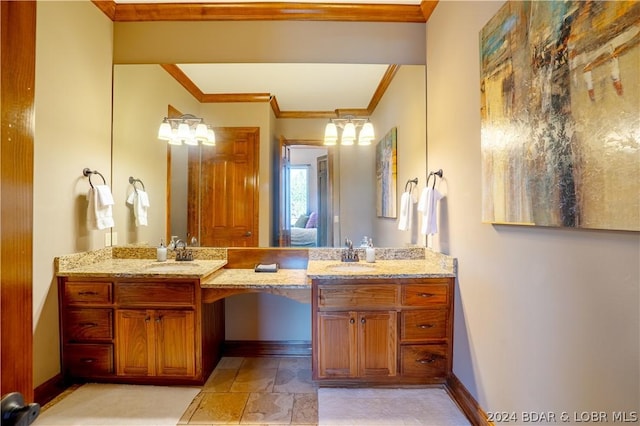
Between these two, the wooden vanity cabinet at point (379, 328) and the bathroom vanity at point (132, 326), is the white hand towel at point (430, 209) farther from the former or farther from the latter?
the bathroom vanity at point (132, 326)

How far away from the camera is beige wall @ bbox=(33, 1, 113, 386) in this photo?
1944mm

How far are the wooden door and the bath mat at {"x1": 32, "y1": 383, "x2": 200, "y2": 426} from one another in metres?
1.15

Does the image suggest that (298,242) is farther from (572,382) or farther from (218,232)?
(572,382)

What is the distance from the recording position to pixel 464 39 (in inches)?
74.9

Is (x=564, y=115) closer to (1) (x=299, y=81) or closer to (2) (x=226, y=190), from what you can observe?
(1) (x=299, y=81)

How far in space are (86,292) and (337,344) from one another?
182cm

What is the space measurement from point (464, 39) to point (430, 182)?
1023 millimetres

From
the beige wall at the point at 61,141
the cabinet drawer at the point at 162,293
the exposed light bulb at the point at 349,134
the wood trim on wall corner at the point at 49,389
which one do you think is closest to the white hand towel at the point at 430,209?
the exposed light bulb at the point at 349,134

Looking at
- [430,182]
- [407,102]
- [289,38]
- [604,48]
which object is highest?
[289,38]

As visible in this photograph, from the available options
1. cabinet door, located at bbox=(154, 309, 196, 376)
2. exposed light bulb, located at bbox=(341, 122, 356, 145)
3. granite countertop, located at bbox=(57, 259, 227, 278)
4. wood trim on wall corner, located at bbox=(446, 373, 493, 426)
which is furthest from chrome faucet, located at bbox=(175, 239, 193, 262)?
wood trim on wall corner, located at bbox=(446, 373, 493, 426)

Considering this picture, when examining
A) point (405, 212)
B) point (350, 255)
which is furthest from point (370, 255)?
point (405, 212)

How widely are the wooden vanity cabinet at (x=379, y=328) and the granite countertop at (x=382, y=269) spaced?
0.14 feet

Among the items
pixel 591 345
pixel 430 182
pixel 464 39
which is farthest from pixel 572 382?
pixel 464 39

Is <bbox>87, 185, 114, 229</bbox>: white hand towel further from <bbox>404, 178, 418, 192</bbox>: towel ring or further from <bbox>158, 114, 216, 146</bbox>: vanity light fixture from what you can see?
<bbox>404, 178, 418, 192</bbox>: towel ring
